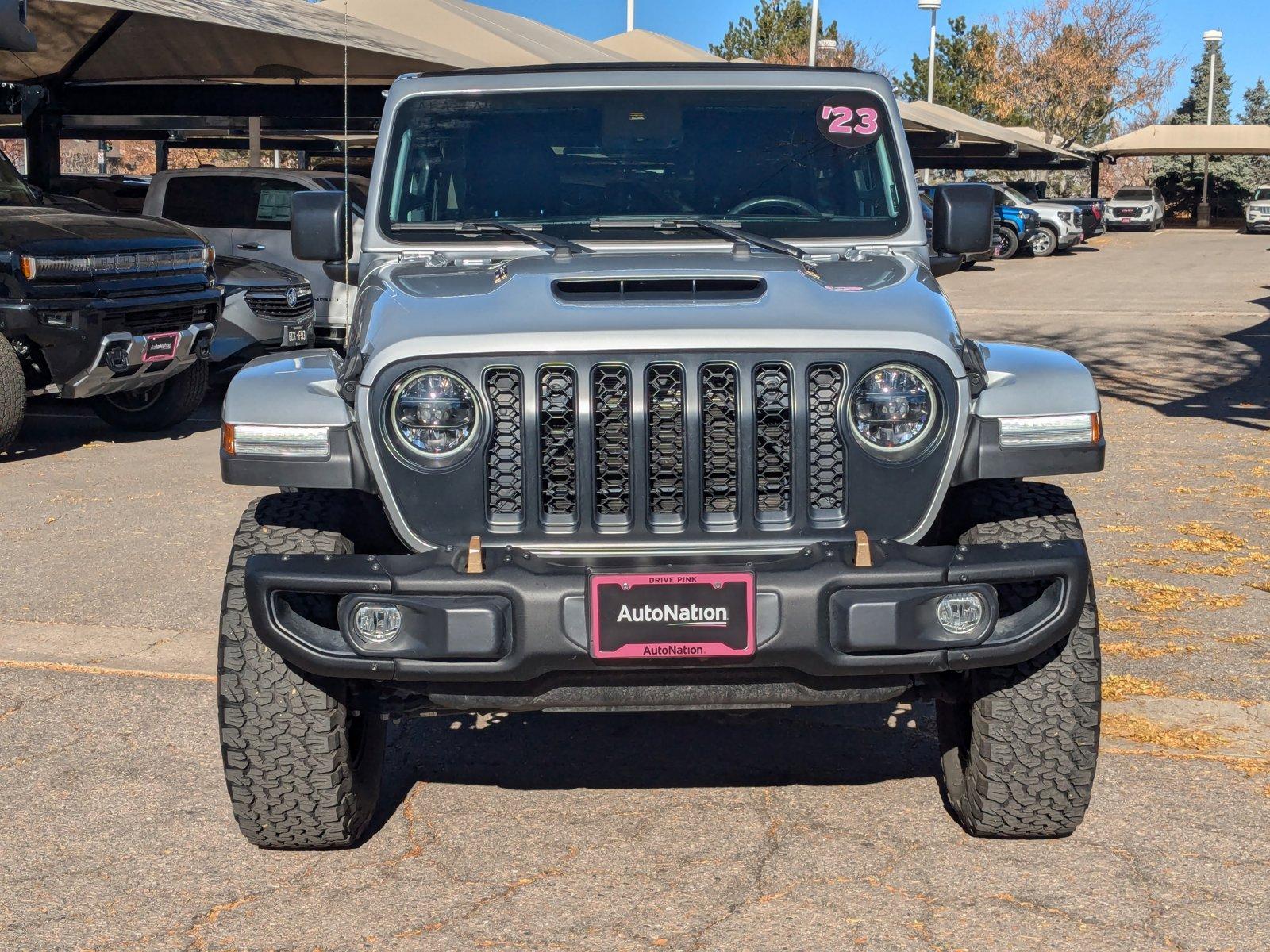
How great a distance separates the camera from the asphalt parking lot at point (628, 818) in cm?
352

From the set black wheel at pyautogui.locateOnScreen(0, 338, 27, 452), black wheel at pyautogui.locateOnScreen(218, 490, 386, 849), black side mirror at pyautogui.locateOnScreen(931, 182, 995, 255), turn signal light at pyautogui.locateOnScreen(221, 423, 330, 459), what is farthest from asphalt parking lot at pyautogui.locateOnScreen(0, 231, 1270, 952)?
black wheel at pyautogui.locateOnScreen(0, 338, 27, 452)

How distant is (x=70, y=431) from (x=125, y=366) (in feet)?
5.61

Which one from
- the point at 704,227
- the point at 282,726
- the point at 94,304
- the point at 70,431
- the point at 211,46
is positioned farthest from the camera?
the point at 211,46

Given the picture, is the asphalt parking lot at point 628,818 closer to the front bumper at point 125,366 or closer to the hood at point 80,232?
the front bumper at point 125,366

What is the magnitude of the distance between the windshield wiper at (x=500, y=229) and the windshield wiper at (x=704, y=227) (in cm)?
18

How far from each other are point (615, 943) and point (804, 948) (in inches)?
15.8

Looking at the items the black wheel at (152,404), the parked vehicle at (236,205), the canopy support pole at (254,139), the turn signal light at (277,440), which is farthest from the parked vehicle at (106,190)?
the turn signal light at (277,440)

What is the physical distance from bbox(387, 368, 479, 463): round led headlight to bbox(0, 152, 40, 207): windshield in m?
7.87

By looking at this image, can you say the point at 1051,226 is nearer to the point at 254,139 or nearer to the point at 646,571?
the point at 254,139

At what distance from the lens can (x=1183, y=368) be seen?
47.5 feet

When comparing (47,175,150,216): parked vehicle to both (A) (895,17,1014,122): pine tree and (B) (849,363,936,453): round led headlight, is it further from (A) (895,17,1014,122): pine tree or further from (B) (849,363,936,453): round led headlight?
(A) (895,17,1014,122): pine tree

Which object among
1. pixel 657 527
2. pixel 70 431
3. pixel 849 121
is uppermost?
pixel 849 121

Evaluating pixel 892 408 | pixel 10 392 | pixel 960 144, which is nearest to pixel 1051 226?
pixel 960 144

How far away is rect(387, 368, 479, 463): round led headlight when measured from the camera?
3490mm
